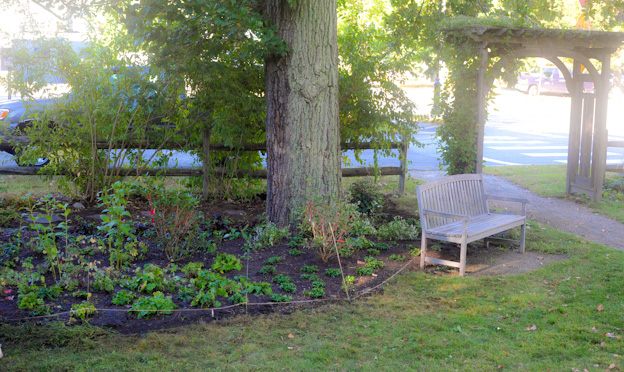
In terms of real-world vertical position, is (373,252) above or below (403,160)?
below

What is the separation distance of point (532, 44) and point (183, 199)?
655 cm

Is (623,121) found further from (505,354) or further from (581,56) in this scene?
(505,354)

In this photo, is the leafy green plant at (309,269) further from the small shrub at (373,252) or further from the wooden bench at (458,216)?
the wooden bench at (458,216)

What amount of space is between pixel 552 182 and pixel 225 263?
8.80m

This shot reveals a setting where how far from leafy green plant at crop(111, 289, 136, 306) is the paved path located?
5.88m

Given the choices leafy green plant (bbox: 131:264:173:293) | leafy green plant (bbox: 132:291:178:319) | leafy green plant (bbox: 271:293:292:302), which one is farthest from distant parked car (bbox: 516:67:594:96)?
leafy green plant (bbox: 132:291:178:319)

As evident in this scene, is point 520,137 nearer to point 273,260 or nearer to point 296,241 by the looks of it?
point 296,241

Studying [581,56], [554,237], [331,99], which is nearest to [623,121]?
[581,56]

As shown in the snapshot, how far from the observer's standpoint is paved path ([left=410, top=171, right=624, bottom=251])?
7637mm

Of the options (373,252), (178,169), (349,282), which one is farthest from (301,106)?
(178,169)

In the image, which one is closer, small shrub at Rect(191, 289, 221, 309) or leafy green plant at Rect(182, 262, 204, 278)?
small shrub at Rect(191, 289, 221, 309)

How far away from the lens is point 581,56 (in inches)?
395

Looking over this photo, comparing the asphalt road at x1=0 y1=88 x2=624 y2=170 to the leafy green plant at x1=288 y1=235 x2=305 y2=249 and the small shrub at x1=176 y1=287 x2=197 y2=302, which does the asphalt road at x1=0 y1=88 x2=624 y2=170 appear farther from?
the small shrub at x1=176 y1=287 x2=197 y2=302

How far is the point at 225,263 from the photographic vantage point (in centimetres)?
564
